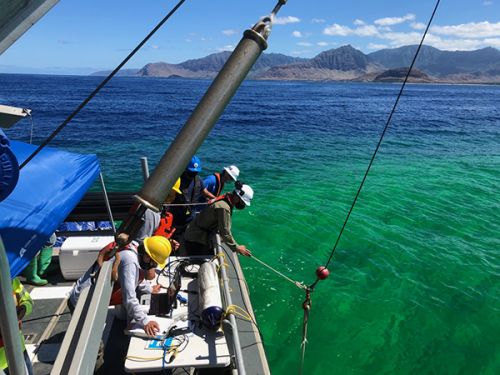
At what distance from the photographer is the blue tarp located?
13.4 ft

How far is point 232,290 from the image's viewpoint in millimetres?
6059

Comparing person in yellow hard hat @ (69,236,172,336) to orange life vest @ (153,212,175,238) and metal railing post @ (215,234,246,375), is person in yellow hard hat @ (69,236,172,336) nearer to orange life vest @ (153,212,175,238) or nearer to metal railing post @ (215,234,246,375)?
metal railing post @ (215,234,246,375)

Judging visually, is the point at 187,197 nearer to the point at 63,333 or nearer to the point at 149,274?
the point at 149,274

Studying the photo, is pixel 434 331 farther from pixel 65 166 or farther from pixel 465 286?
pixel 65 166

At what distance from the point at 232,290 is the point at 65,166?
3.38 m

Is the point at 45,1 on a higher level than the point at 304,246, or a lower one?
higher

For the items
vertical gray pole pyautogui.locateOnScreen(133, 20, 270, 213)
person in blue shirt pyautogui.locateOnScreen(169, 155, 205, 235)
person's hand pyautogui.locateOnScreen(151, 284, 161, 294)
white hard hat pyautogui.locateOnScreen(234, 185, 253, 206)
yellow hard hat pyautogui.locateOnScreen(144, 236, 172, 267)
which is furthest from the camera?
person in blue shirt pyautogui.locateOnScreen(169, 155, 205, 235)

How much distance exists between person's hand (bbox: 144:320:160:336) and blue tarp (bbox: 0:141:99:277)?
1532mm

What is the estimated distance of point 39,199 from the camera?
4.88 meters

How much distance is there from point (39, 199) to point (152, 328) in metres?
2.28

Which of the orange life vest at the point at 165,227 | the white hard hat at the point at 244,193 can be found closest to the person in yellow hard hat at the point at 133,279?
the white hard hat at the point at 244,193

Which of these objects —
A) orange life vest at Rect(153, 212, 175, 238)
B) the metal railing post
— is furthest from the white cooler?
the metal railing post

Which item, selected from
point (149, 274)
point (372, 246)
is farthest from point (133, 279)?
→ point (372, 246)

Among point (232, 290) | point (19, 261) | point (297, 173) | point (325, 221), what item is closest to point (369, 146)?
point (297, 173)
